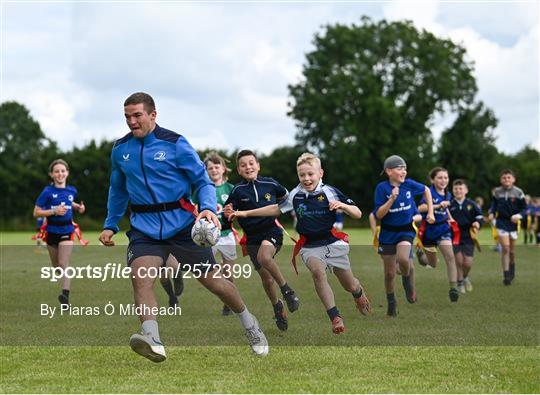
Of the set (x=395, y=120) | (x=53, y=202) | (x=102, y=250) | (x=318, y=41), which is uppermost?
(x=318, y=41)

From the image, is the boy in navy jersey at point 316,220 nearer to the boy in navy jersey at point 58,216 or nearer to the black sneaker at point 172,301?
the black sneaker at point 172,301

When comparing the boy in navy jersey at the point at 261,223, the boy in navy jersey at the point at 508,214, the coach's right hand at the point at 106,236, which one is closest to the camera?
the coach's right hand at the point at 106,236

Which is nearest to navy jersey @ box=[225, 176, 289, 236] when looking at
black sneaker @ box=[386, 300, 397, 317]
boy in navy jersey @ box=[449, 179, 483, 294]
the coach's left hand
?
black sneaker @ box=[386, 300, 397, 317]

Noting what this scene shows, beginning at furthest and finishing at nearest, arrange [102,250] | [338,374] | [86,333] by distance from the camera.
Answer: [102,250]
[86,333]
[338,374]

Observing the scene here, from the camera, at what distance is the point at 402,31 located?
60.4m

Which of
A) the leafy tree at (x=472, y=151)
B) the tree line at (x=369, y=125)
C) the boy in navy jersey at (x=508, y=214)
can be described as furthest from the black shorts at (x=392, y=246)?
the leafy tree at (x=472, y=151)

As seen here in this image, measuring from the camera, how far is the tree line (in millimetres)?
57062

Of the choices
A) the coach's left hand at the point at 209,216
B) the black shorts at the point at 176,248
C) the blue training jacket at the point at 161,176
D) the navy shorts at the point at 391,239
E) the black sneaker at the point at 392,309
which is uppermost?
the blue training jacket at the point at 161,176

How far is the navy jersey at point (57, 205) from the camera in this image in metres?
12.3

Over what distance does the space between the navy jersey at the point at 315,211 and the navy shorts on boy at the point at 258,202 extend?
3.79 ft

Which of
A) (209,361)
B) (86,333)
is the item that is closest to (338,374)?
(209,361)

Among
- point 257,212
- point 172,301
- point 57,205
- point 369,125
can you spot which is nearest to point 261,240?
point 257,212

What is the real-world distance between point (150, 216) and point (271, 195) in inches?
126

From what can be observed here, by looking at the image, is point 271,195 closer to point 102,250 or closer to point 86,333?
point 86,333
